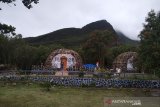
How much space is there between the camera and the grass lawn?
66.9ft

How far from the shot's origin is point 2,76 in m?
31.0

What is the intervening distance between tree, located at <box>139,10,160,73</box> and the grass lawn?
2430 millimetres

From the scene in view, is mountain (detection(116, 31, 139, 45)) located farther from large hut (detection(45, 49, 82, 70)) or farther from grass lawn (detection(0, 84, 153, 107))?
grass lawn (detection(0, 84, 153, 107))

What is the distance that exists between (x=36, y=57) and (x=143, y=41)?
31.0 meters

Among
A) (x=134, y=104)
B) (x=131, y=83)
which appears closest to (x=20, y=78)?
(x=131, y=83)

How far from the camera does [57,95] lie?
2389cm

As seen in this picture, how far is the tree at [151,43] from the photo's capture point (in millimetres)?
27734

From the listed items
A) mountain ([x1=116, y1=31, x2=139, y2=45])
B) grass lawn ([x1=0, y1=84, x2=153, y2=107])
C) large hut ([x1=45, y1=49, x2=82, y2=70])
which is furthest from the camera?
mountain ([x1=116, y1=31, x2=139, y2=45])

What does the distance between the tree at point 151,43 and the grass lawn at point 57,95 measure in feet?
7.97

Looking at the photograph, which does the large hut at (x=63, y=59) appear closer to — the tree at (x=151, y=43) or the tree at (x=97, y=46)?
the tree at (x=97, y=46)

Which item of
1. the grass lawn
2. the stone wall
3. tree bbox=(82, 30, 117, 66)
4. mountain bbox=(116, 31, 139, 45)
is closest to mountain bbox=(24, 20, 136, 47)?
mountain bbox=(116, 31, 139, 45)

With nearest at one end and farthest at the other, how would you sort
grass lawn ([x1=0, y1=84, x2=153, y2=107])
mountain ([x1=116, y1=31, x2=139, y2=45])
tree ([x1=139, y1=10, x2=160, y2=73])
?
grass lawn ([x1=0, y1=84, x2=153, y2=107]), tree ([x1=139, y1=10, x2=160, y2=73]), mountain ([x1=116, y1=31, x2=139, y2=45])

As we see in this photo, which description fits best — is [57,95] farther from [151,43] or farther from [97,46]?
[97,46]

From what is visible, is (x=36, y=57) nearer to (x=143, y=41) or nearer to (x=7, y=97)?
(x=143, y=41)
